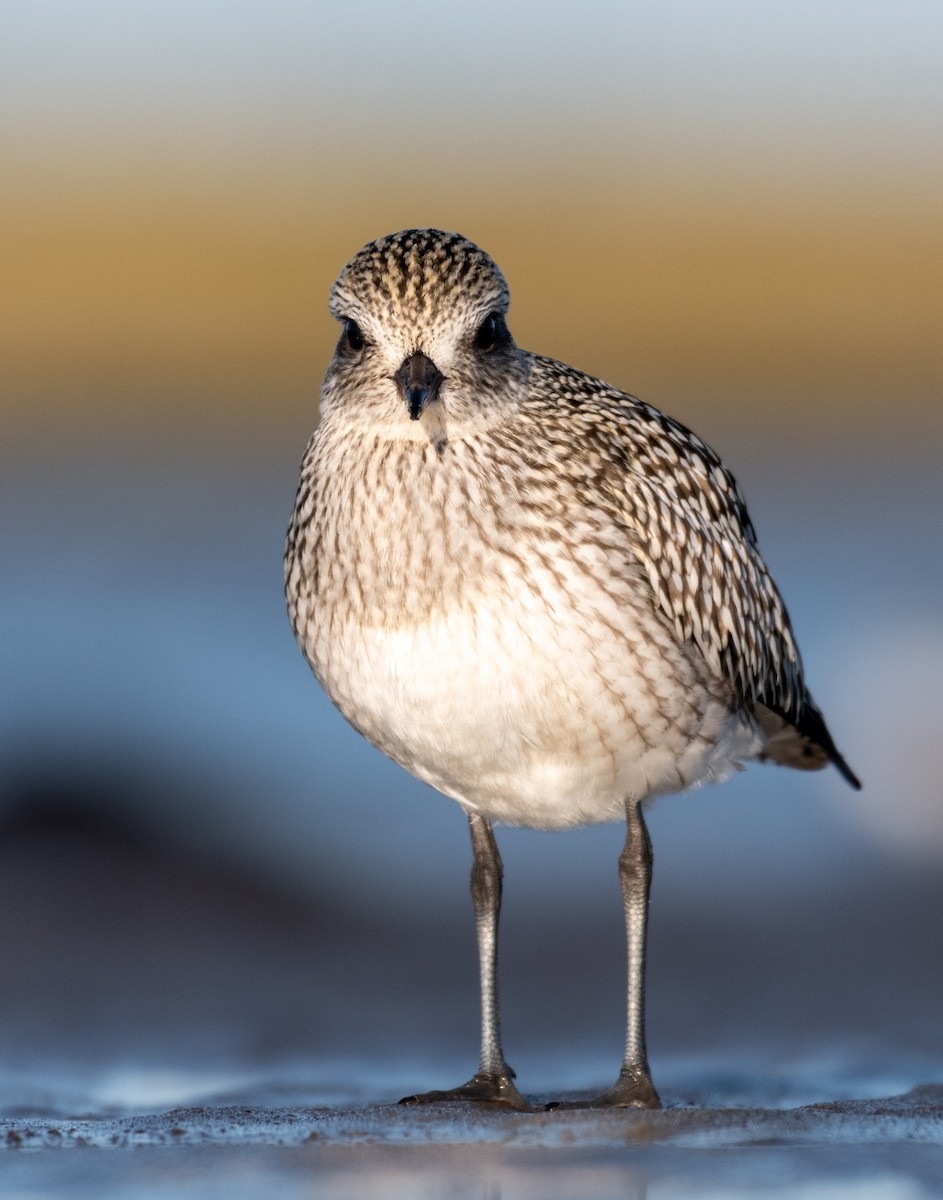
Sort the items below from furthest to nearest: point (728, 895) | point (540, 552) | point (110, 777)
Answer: point (110, 777) < point (728, 895) < point (540, 552)

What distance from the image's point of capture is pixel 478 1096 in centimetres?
818

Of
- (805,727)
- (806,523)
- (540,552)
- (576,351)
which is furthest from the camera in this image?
(576,351)

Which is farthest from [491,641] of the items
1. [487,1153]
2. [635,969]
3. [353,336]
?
[487,1153]

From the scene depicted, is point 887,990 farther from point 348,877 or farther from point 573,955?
point 348,877

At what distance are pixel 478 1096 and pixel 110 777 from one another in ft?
17.3

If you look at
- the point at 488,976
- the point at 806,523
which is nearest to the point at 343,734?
the point at 488,976

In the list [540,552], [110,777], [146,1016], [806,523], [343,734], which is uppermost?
[806,523]

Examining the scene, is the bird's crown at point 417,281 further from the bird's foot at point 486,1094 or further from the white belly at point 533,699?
the bird's foot at point 486,1094

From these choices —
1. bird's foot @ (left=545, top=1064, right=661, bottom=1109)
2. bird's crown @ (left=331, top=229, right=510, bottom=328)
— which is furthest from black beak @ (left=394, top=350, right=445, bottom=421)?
bird's foot @ (left=545, top=1064, right=661, bottom=1109)

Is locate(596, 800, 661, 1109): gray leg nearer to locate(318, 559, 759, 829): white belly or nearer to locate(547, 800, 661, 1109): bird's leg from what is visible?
locate(547, 800, 661, 1109): bird's leg

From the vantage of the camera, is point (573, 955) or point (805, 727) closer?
point (805, 727)

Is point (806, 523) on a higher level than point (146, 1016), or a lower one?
higher

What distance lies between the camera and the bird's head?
25.8 feet

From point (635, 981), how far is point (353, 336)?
7.85 feet
